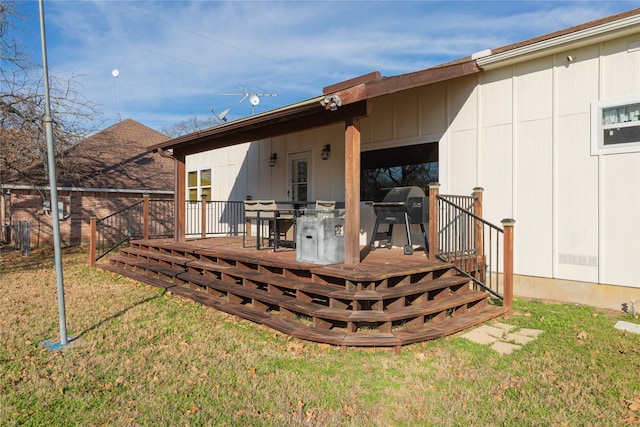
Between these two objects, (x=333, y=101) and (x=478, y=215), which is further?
(x=478, y=215)

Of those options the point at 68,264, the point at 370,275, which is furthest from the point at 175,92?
the point at 370,275

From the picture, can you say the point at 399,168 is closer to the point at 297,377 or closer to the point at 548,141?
the point at 548,141

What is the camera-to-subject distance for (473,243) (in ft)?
19.4

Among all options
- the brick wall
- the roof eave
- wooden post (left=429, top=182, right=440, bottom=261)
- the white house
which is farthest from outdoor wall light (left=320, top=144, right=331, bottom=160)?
the brick wall

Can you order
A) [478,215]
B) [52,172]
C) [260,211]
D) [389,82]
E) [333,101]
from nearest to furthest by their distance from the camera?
[52,172] < [333,101] < [389,82] < [478,215] < [260,211]

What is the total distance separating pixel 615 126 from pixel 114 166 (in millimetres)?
15724

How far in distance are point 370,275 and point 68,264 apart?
8225mm

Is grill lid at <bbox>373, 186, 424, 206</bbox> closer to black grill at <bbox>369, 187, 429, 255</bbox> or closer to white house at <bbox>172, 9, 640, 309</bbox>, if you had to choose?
black grill at <bbox>369, 187, 429, 255</bbox>

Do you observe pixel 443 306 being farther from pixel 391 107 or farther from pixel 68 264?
pixel 68 264

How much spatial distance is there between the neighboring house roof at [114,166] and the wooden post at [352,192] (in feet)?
31.0

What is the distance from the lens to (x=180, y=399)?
2.92 m

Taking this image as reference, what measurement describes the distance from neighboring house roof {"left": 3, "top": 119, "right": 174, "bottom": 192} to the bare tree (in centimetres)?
113

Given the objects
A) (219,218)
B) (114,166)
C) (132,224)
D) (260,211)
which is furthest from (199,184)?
(260,211)

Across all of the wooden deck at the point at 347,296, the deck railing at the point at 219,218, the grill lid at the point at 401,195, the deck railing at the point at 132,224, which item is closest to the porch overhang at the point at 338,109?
the grill lid at the point at 401,195
